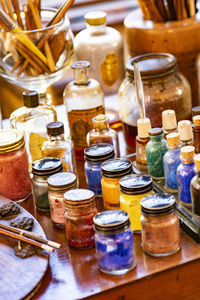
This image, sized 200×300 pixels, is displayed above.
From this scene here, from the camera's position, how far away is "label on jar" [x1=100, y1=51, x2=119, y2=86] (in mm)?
1637

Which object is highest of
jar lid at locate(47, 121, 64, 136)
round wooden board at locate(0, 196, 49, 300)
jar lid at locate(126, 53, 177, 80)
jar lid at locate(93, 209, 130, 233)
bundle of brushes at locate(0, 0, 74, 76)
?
bundle of brushes at locate(0, 0, 74, 76)

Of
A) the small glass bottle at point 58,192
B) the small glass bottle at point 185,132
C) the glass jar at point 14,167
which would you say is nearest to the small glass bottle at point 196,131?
the small glass bottle at point 185,132

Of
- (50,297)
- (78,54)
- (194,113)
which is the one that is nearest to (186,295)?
(50,297)

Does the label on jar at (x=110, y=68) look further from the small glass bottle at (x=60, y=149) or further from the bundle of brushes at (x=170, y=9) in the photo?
the small glass bottle at (x=60, y=149)

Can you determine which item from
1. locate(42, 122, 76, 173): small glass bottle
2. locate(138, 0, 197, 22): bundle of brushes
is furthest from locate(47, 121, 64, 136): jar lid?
locate(138, 0, 197, 22): bundle of brushes

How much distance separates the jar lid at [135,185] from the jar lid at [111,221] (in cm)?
6

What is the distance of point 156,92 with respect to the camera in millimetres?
1431

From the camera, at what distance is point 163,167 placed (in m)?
1.25

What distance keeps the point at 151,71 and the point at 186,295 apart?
0.56 m

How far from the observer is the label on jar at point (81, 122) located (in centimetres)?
145

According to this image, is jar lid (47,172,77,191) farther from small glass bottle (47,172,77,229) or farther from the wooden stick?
the wooden stick

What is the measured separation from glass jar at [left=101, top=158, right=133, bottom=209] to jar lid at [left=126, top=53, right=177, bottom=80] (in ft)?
0.99

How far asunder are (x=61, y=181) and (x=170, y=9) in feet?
2.16

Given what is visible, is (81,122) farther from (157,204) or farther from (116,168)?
(157,204)
